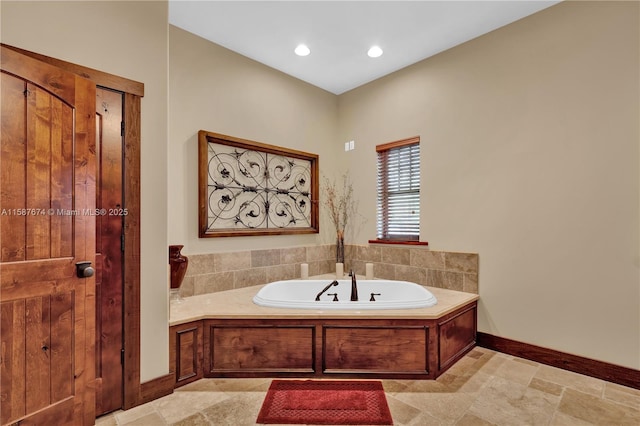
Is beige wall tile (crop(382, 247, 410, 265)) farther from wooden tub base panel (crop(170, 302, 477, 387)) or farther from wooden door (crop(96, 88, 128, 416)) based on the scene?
wooden door (crop(96, 88, 128, 416))

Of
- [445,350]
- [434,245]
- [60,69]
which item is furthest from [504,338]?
[60,69]

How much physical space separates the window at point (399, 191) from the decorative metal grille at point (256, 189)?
2.77ft

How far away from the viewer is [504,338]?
296 cm

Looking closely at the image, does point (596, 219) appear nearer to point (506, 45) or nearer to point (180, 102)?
point (506, 45)

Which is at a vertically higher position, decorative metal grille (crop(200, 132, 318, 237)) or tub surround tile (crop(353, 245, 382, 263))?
decorative metal grille (crop(200, 132, 318, 237))

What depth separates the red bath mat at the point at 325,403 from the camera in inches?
76.9

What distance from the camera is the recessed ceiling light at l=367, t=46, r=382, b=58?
332 cm

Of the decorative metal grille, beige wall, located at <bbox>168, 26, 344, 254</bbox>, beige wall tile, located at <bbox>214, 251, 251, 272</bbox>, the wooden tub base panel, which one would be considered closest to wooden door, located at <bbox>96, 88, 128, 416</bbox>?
the wooden tub base panel

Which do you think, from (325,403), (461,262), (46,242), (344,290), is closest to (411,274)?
(461,262)

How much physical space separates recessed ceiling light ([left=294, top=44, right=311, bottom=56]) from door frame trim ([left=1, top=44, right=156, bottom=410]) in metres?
1.71

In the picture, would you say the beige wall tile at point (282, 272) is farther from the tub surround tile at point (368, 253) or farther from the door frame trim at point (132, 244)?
the door frame trim at point (132, 244)

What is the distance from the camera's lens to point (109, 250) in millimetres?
2057

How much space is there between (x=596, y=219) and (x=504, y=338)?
1265 millimetres

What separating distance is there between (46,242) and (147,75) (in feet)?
3.98
